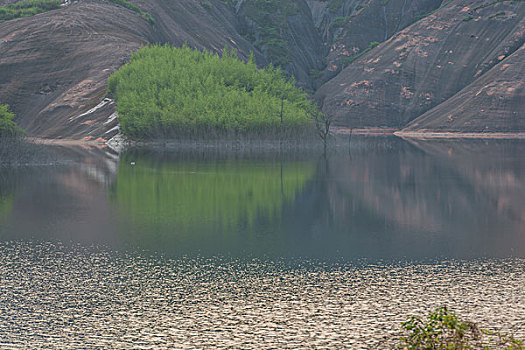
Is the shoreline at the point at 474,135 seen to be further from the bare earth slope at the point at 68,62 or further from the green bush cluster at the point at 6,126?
the green bush cluster at the point at 6,126

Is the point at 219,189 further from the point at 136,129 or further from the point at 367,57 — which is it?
the point at 367,57

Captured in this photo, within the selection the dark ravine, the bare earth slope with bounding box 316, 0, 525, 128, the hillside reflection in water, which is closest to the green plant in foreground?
the hillside reflection in water

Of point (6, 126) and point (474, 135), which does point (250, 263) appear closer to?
point (6, 126)

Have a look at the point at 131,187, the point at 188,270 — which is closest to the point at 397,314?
the point at 188,270

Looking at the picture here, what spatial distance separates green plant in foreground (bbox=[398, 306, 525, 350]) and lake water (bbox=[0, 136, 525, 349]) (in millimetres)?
701

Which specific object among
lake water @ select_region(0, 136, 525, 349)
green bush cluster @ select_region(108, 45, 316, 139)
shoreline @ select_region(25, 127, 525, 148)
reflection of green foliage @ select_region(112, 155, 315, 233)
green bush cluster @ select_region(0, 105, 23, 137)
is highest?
green bush cluster @ select_region(108, 45, 316, 139)

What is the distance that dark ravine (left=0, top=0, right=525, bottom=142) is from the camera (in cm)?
10731

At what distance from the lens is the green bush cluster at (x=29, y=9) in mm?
126688

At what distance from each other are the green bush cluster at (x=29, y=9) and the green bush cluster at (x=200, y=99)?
36.7 metres

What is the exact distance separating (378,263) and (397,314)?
392 cm

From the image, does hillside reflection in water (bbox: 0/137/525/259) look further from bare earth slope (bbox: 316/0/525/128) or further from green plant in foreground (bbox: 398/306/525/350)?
bare earth slope (bbox: 316/0/525/128)

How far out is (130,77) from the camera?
92062 millimetres

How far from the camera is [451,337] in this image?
388 inches

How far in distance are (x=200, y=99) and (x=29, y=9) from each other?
202 feet
